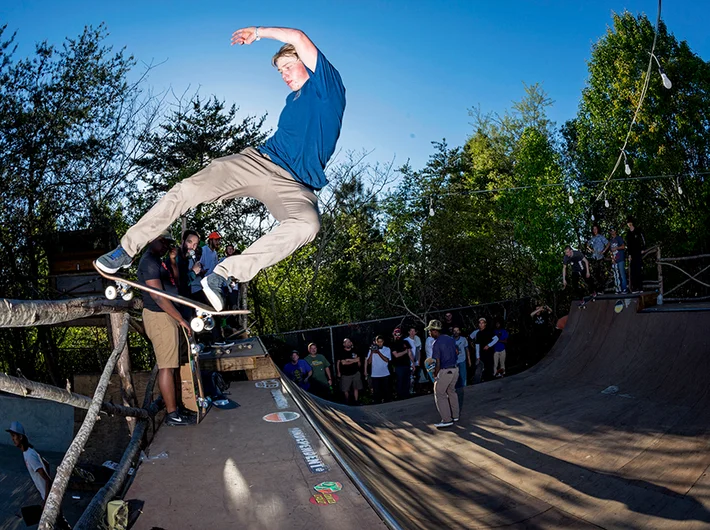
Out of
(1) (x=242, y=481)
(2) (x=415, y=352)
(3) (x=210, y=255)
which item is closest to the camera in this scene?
(1) (x=242, y=481)

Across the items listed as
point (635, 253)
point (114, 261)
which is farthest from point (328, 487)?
point (635, 253)

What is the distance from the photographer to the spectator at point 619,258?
12992mm

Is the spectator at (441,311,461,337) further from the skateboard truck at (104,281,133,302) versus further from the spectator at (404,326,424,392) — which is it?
the skateboard truck at (104,281,133,302)

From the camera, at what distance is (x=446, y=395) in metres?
8.30

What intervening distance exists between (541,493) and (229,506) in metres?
3.74

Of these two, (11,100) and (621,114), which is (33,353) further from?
(621,114)

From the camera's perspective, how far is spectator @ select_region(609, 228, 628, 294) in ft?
42.6

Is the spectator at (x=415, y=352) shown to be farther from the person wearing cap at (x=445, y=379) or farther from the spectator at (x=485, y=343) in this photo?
the person wearing cap at (x=445, y=379)

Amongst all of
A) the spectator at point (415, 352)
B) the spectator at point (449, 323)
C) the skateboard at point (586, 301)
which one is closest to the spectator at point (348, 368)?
the spectator at point (415, 352)

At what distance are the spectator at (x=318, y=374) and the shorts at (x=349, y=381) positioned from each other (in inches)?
12.6

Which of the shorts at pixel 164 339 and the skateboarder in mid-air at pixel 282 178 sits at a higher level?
the skateboarder in mid-air at pixel 282 178

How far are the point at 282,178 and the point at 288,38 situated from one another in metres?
0.90

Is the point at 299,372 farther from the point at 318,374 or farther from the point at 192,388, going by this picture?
the point at 192,388

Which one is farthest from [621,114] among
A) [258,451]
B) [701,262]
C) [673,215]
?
[258,451]
